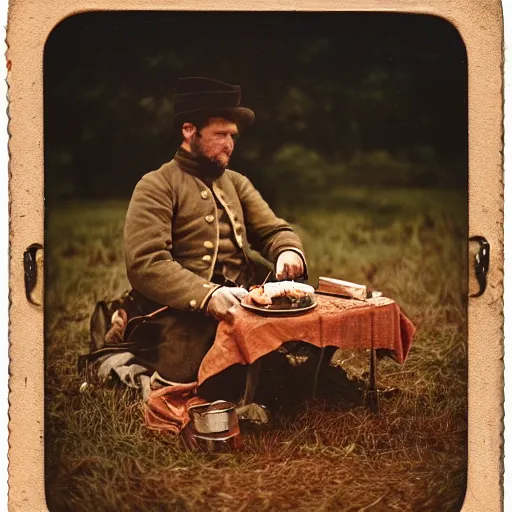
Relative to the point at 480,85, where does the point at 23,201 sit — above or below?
below

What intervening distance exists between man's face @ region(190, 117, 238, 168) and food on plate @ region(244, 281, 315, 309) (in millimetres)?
418

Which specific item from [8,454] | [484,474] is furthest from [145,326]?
[484,474]

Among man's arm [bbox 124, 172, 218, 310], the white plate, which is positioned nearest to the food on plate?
the white plate

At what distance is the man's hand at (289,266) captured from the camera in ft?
8.50

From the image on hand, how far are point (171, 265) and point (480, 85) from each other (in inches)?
45.0

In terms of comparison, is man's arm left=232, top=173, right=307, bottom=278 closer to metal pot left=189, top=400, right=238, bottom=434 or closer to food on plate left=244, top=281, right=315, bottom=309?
food on plate left=244, top=281, right=315, bottom=309

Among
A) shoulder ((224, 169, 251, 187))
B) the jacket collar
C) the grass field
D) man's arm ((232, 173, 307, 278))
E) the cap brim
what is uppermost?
the cap brim

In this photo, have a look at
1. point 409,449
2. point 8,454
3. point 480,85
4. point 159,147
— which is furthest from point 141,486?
point 480,85

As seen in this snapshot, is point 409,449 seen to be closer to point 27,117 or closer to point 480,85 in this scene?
point 480,85

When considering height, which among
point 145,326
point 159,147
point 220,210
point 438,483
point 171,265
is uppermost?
point 159,147

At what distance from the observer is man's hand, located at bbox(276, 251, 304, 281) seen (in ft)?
8.50

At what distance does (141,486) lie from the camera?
2.54m

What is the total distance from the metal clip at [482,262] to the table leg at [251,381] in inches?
28.9

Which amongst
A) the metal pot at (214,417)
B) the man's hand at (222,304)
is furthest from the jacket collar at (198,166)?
the metal pot at (214,417)
